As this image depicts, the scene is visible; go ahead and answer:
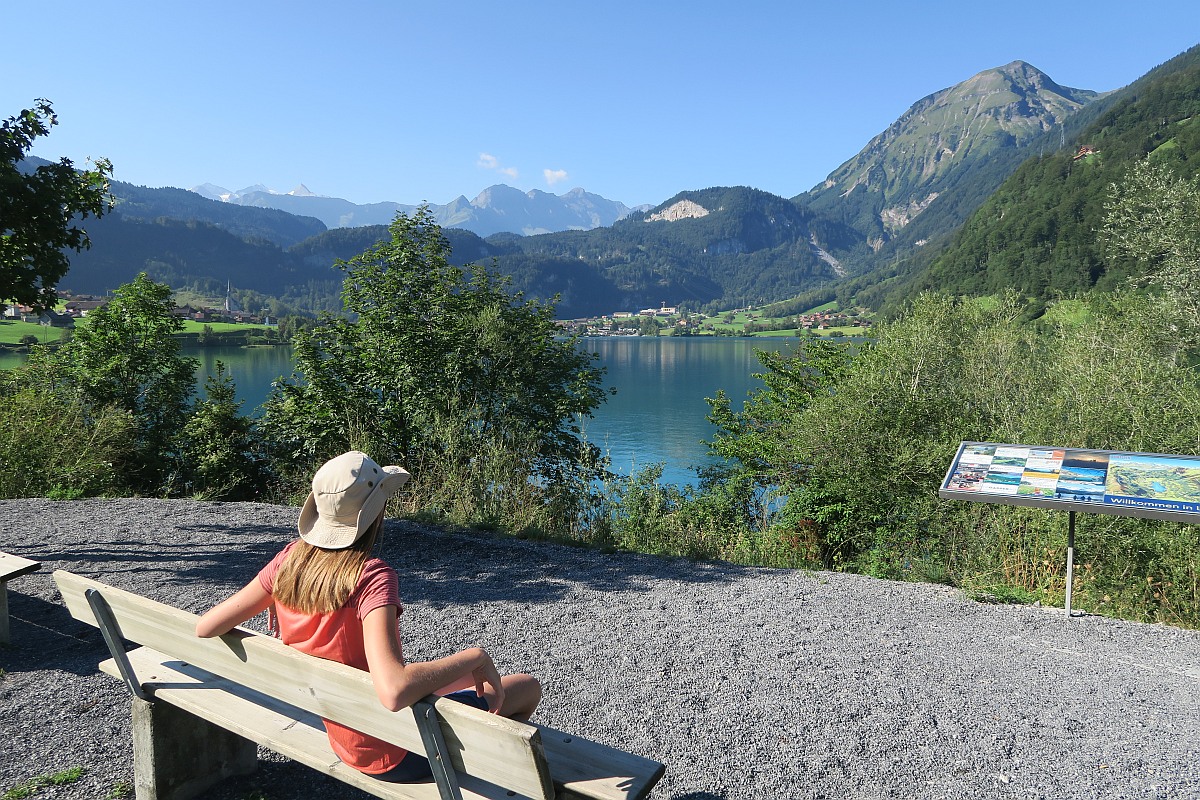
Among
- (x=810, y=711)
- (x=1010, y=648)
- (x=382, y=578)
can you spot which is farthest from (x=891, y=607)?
(x=382, y=578)

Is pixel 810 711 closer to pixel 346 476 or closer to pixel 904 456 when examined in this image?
pixel 346 476

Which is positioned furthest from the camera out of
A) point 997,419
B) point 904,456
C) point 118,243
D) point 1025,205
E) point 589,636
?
point 118,243

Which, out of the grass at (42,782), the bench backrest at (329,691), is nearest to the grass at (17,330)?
the grass at (42,782)

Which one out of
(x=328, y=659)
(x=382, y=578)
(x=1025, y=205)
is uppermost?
(x=1025, y=205)

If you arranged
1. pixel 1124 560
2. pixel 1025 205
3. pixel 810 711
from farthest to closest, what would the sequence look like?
1. pixel 1025 205
2. pixel 1124 560
3. pixel 810 711

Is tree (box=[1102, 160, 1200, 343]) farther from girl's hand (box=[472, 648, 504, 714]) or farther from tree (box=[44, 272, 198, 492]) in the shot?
tree (box=[44, 272, 198, 492])

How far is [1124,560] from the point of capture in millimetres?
6859

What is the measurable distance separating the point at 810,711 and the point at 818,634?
119cm

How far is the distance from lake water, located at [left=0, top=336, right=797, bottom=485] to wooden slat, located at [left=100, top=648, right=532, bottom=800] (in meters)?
7.13

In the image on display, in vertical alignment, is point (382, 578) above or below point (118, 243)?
below

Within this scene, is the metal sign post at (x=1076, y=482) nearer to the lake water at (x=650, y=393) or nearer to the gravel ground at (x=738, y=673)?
the gravel ground at (x=738, y=673)

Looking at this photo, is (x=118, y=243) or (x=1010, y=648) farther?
(x=118, y=243)

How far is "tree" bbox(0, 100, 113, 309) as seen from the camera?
5.62 m

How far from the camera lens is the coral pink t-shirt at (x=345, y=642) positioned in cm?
225
